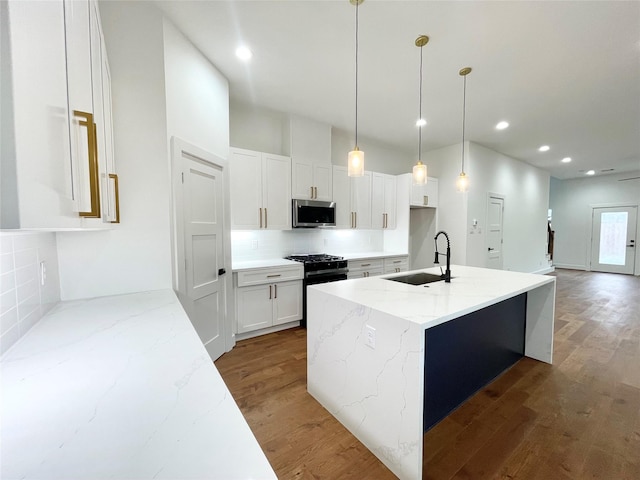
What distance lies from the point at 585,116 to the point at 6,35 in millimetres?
5770

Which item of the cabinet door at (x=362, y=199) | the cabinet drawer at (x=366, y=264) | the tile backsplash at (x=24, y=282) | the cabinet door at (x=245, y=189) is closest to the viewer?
the tile backsplash at (x=24, y=282)

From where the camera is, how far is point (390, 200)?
16.0ft

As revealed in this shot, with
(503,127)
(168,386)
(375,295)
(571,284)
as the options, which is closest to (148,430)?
(168,386)

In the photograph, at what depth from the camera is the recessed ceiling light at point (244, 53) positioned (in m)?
2.46

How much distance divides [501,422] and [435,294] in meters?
1.02

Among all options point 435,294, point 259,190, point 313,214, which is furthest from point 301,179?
point 435,294

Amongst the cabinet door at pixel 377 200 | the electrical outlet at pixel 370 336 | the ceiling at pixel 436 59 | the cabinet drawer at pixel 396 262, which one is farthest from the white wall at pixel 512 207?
the electrical outlet at pixel 370 336

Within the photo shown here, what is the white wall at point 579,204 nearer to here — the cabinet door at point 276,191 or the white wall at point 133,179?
the cabinet door at point 276,191

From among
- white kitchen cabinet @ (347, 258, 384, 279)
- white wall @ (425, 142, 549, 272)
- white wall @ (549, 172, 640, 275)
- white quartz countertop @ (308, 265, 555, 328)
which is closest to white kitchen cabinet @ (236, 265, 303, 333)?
white kitchen cabinet @ (347, 258, 384, 279)

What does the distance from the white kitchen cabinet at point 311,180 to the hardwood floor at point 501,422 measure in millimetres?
2000

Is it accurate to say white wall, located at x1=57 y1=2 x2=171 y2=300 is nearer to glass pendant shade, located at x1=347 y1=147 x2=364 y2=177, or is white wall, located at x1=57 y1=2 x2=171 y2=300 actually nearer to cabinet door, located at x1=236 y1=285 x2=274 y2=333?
cabinet door, located at x1=236 y1=285 x2=274 y2=333

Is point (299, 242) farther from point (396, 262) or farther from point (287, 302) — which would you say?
point (396, 262)

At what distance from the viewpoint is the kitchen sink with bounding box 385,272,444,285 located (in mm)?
2338

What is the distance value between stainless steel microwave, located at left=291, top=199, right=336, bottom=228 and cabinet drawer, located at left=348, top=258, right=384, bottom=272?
2.17ft
